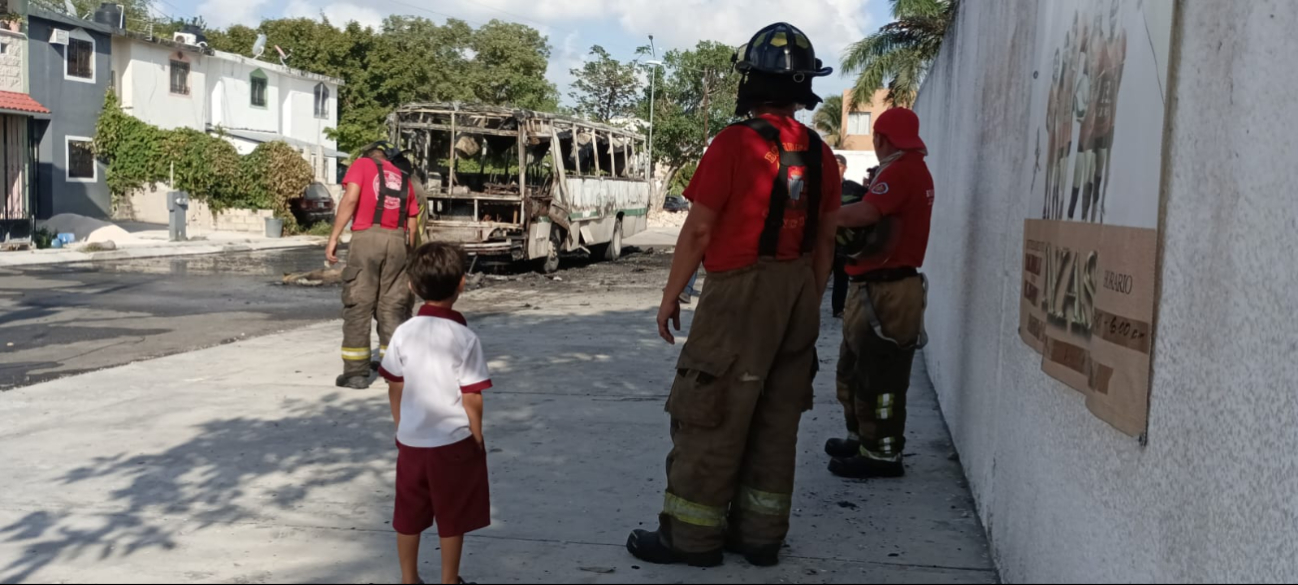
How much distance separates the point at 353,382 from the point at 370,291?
2.07 ft

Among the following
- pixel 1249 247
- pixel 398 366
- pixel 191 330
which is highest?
pixel 1249 247

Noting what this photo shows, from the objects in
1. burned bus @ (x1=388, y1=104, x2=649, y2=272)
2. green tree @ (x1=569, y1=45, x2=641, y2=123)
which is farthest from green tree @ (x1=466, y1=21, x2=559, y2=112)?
burned bus @ (x1=388, y1=104, x2=649, y2=272)

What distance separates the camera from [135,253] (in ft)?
70.2

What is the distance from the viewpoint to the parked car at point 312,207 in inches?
1224

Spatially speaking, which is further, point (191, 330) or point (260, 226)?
→ point (260, 226)

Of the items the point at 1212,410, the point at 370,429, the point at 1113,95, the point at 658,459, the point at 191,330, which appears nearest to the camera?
the point at 1212,410

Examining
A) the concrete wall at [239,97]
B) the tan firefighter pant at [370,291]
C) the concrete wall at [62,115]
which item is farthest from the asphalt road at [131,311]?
the concrete wall at [239,97]

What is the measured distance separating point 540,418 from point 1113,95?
4416 mm

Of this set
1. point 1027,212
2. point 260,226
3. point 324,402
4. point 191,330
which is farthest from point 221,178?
point 1027,212

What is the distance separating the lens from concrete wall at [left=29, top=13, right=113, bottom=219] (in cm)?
2955

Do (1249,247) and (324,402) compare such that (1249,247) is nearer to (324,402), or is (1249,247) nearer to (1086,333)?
(1086,333)

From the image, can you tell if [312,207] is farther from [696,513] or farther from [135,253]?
[696,513]

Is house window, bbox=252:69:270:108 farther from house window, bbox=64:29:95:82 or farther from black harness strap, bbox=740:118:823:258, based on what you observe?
black harness strap, bbox=740:118:823:258

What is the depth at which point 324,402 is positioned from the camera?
23.0 feet
